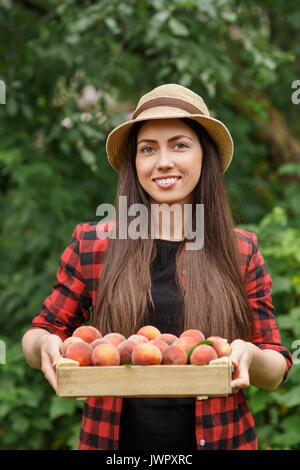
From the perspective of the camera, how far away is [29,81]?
15.6ft

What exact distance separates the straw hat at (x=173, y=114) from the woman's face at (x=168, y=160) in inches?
2.0

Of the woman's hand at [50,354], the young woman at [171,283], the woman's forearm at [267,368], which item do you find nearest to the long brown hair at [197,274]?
the young woman at [171,283]

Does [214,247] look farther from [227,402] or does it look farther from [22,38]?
[22,38]

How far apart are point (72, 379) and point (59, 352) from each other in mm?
240

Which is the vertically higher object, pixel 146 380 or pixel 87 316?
pixel 87 316

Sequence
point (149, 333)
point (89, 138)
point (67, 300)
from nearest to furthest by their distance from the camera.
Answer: point (149, 333) < point (67, 300) < point (89, 138)

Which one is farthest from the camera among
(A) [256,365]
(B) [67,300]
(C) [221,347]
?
(B) [67,300]

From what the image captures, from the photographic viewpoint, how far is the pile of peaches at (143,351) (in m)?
1.59

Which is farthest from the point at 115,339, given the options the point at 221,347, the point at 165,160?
the point at 165,160

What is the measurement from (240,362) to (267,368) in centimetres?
29

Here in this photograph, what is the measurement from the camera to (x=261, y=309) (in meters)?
2.07

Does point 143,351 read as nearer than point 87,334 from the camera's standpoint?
Yes

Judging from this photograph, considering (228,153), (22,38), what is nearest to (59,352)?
(228,153)

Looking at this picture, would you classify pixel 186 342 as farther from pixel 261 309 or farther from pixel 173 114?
pixel 173 114
